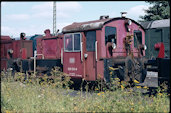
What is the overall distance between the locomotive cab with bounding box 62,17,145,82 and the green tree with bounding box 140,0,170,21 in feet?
41.6

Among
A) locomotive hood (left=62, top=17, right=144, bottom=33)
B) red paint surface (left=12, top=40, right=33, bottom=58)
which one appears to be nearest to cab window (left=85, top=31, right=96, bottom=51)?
locomotive hood (left=62, top=17, right=144, bottom=33)

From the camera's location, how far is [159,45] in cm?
733

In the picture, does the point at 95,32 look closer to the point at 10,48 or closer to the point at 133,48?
the point at 133,48

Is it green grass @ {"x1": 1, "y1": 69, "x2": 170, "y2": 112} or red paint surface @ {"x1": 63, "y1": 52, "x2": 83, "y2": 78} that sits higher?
red paint surface @ {"x1": 63, "y1": 52, "x2": 83, "y2": 78}

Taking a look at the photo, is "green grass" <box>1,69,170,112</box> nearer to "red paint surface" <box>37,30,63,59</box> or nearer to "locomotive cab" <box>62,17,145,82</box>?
"locomotive cab" <box>62,17,145,82</box>

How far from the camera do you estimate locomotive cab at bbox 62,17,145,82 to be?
8.77 meters

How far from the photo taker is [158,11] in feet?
72.8

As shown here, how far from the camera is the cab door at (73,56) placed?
30.8 feet

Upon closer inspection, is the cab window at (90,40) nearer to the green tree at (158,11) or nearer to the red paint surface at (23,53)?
the red paint surface at (23,53)

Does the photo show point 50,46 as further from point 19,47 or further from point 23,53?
point 19,47

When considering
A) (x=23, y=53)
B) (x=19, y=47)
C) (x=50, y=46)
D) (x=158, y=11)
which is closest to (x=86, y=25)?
(x=50, y=46)

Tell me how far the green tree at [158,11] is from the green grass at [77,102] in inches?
669

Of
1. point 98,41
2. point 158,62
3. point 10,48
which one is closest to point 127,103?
point 158,62

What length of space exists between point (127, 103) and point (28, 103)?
2728mm
